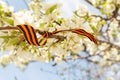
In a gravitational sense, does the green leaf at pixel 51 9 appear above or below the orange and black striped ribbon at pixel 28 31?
above

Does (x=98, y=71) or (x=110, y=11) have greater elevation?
(x=110, y=11)

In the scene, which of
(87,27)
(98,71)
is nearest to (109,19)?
(87,27)

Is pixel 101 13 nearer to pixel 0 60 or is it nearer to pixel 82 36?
pixel 0 60

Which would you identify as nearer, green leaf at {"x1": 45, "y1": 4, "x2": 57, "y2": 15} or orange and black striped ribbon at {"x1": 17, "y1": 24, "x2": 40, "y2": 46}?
orange and black striped ribbon at {"x1": 17, "y1": 24, "x2": 40, "y2": 46}

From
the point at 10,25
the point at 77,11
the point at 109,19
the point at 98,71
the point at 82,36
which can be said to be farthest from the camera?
the point at 98,71

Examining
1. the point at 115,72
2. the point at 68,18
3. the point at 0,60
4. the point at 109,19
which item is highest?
the point at 68,18

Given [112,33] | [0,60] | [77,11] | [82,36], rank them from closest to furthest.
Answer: [82,36], [77,11], [0,60], [112,33]

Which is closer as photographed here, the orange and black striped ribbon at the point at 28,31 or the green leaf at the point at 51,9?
the orange and black striped ribbon at the point at 28,31

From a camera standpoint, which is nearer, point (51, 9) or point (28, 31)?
point (28, 31)

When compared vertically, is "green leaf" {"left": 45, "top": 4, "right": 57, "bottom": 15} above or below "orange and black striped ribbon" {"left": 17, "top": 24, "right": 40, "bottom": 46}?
above

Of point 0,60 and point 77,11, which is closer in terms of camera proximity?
point 77,11
